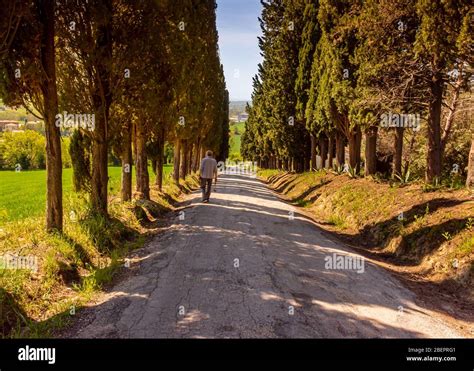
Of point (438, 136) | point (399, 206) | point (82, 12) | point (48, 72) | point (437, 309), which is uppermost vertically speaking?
point (82, 12)

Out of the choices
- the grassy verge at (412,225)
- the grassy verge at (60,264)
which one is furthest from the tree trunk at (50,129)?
the grassy verge at (412,225)

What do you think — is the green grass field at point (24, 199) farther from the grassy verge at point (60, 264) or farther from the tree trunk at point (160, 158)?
the tree trunk at point (160, 158)

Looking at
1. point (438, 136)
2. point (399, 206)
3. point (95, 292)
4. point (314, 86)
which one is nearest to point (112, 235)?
point (95, 292)

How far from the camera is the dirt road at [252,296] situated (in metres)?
4.63

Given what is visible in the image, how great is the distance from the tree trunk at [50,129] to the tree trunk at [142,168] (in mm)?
6593

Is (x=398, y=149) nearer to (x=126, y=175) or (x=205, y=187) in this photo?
(x=205, y=187)

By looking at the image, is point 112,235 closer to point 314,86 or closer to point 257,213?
point 257,213

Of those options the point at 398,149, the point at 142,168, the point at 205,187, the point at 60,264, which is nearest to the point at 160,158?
the point at 142,168

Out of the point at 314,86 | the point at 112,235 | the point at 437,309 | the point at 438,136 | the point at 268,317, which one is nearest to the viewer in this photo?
the point at 268,317

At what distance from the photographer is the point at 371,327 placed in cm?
486

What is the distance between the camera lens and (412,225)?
9477mm

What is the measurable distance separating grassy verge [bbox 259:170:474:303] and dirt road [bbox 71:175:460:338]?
1.15 metres

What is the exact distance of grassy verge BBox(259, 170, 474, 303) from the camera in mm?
7337
